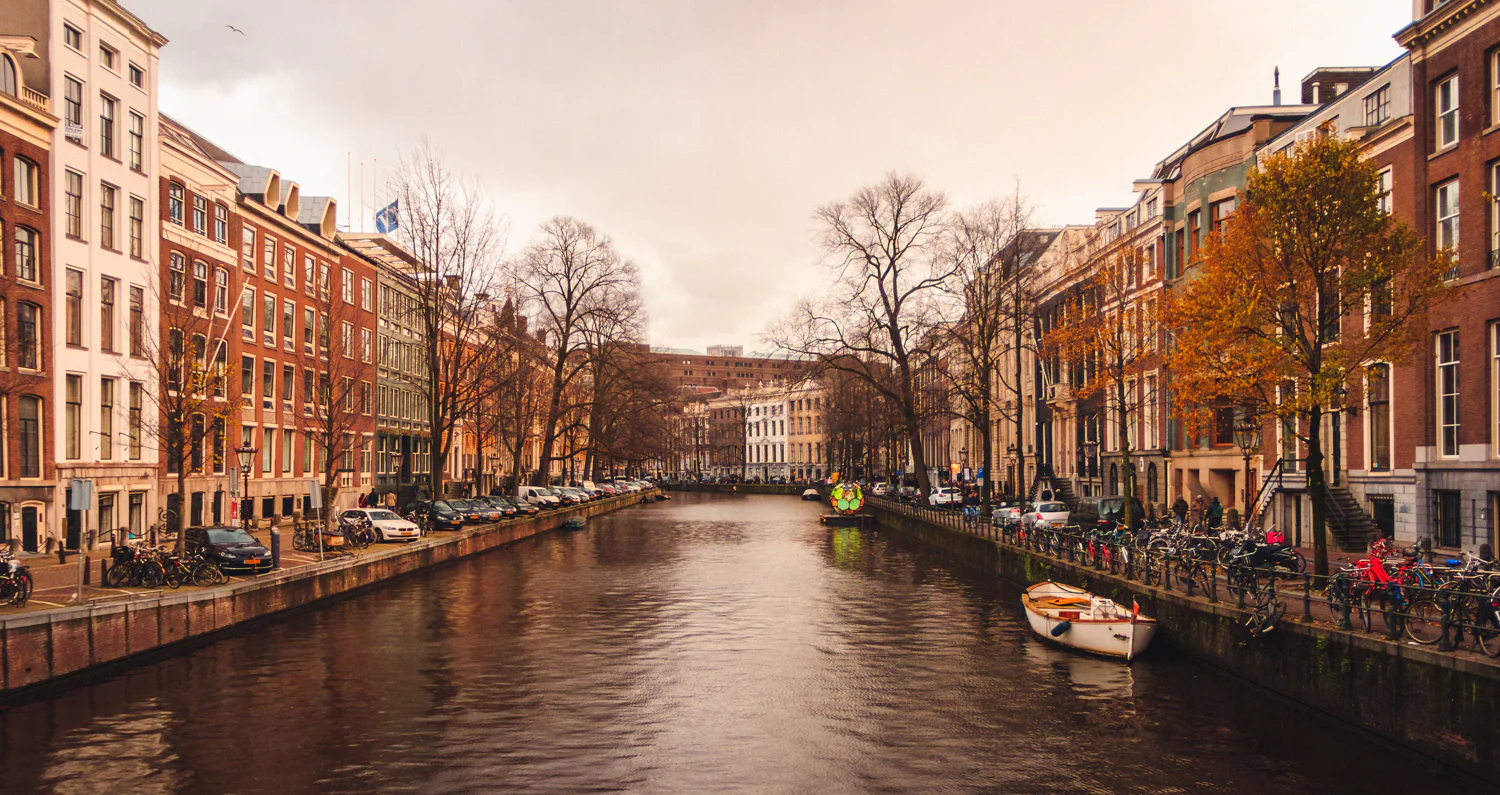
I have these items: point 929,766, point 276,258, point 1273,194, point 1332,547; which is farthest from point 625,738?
point 276,258

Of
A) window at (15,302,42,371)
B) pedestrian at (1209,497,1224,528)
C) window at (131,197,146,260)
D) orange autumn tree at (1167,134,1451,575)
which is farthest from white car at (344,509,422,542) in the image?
orange autumn tree at (1167,134,1451,575)

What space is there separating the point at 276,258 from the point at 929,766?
58.5 meters

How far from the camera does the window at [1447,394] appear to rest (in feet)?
110

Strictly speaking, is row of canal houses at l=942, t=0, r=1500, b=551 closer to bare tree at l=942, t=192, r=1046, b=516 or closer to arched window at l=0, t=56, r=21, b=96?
bare tree at l=942, t=192, r=1046, b=516

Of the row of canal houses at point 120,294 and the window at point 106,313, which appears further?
the window at point 106,313

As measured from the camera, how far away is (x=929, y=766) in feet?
61.9

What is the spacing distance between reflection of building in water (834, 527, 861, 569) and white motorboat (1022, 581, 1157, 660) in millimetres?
23451

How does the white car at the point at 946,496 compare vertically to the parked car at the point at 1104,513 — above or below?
below

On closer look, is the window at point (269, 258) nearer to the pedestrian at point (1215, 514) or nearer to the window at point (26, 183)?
the window at point (26, 183)

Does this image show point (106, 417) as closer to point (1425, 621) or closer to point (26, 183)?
point (26, 183)

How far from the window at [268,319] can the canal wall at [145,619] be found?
2548cm

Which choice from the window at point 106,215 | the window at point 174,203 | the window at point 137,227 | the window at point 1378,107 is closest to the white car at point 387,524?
the window at point 137,227

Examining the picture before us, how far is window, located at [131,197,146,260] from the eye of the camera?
164ft

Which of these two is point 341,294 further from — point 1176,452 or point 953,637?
point 953,637
